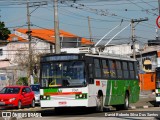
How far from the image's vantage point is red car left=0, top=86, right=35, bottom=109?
31156 millimetres

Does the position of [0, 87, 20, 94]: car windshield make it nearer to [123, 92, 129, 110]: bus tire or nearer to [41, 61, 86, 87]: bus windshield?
[123, 92, 129, 110]: bus tire

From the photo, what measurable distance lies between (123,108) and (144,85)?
134ft

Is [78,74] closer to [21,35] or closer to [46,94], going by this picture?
[46,94]

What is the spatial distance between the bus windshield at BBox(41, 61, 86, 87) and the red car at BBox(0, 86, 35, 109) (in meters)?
9.07

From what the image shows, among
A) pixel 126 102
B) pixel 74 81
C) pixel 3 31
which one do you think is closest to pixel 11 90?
pixel 126 102

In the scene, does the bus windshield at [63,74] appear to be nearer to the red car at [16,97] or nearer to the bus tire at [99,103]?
Answer: the bus tire at [99,103]

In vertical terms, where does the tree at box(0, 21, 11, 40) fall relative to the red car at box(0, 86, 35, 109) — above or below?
above

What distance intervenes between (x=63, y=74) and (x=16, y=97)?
10158mm

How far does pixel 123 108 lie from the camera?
28125 mm

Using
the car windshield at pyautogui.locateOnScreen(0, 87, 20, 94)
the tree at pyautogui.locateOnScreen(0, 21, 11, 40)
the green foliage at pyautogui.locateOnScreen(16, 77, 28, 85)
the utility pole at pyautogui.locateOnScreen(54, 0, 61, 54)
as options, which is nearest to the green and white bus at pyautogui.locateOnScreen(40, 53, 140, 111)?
the utility pole at pyautogui.locateOnScreen(54, 0, 61, 54)

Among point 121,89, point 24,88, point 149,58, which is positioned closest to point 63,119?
point 121,89

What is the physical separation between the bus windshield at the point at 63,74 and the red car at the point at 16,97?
9.07 meters

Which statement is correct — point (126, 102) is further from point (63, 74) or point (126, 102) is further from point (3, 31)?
point (3, 31)

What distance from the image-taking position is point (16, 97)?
3159 centimetres
